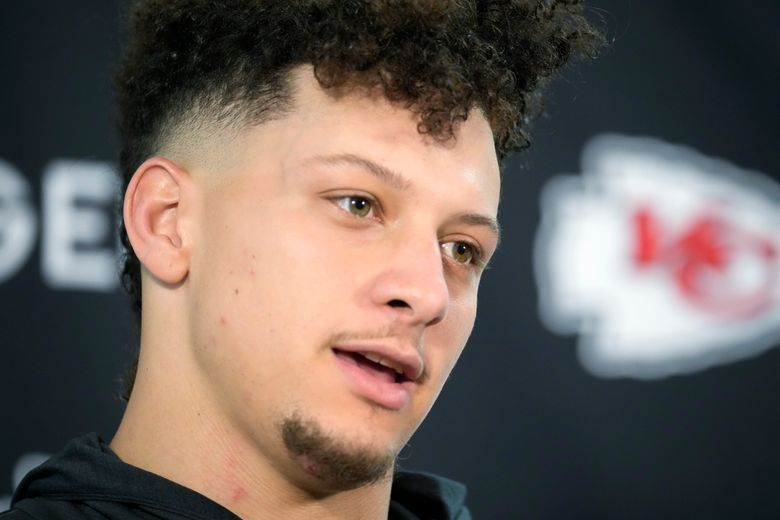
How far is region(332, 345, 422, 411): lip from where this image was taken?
4.01 feet

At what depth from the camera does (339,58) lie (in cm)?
131

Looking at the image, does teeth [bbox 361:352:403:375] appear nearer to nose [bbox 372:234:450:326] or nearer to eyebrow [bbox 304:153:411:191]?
nose [bbox 372:234:450:326]

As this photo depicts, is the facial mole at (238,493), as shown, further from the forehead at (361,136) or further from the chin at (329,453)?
the forehead at (361,136)

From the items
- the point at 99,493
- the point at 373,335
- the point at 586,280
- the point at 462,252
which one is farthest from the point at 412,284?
the point at 586,280

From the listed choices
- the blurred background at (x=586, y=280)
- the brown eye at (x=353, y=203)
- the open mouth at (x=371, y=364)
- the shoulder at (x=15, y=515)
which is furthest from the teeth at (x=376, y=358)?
the blurred background at (x=586, y=280)

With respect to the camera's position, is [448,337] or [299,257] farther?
[448,337]

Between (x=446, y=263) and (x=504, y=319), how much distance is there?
730mm

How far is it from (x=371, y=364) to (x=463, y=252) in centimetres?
21

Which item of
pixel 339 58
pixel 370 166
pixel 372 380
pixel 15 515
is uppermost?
pixel 339 58

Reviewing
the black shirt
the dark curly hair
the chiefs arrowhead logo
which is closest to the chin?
the black shirt

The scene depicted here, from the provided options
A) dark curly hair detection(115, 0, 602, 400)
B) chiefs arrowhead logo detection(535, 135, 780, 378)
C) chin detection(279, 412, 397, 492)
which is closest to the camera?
chin detection(279, 412, 397, 492)

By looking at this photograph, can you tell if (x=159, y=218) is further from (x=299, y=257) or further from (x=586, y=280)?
(x=586, y=280)

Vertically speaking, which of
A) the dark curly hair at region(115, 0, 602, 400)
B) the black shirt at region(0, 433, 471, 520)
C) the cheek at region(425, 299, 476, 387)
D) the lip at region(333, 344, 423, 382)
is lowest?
the black shirt at region(0, 433, 471, 520)

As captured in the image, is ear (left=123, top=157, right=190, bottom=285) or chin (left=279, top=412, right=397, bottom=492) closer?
chin (left=279, top=412, right=397, bottom=492)
